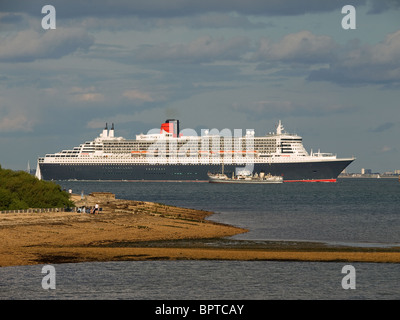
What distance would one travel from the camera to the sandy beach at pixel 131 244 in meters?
27.2

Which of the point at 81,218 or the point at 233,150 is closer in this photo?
the point at 81,218

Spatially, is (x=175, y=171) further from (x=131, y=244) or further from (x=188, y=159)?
(x=131, y=244)

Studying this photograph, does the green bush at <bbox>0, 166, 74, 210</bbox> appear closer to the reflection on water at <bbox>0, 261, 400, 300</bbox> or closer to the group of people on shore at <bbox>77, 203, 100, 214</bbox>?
the group of people on shore at <bbox>77, 203, 100, 214</bbox>

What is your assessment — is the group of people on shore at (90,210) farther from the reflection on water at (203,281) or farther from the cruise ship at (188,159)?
the cruise ship at (188,159)

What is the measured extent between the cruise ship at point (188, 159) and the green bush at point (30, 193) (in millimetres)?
103064

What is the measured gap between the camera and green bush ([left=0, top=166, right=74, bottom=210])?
42.9 meters

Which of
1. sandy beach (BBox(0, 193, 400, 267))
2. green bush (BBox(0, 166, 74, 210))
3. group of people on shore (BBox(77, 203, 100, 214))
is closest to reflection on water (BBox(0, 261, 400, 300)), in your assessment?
sandy beach (BBox(0, 193, 400, 267))

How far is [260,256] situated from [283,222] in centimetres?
Result: 1956

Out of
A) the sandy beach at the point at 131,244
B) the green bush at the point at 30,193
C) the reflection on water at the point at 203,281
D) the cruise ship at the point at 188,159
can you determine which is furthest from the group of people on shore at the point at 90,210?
the cruise ship at the point at 188,159

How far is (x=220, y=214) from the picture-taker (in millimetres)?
55562
